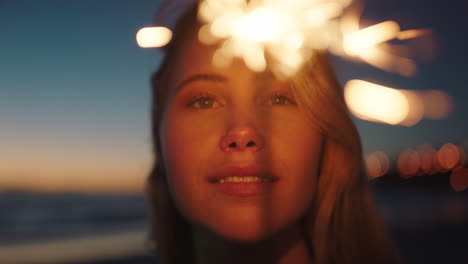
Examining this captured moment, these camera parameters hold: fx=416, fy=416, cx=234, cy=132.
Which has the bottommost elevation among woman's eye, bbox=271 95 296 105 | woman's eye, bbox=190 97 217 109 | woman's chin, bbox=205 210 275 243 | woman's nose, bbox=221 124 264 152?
woman's chin, bbox=205 210 275 243

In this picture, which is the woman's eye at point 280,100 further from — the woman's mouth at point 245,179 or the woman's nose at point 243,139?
the woman's mouth at point 245,179

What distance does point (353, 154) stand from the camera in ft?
5.95

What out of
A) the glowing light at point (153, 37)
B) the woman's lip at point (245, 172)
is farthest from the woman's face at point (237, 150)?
the glowing light at point (153, 37)

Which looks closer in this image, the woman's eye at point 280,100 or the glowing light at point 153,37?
the woman's eye at point 280,100

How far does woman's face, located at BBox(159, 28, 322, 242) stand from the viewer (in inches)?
59.1

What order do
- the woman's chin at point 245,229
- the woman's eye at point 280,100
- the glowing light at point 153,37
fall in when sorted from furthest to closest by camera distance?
the glowing light at point 153,37, the woman's eye at point 280,100, the woman's chin at point 245,229

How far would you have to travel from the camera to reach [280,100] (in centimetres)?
170

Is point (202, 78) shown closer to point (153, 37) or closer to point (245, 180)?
point (153, 37)

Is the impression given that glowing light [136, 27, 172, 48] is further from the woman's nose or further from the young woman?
the woman's nose

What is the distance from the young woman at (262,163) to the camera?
4.96 ft

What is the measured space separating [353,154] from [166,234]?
105cm

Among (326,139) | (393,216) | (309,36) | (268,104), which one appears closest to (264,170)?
(268,104)

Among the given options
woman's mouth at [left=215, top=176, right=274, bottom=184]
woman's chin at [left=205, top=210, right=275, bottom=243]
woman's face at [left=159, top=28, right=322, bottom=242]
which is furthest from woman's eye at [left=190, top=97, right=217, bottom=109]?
woman's chin at [left=205, top=210, right=275, bottom=243]

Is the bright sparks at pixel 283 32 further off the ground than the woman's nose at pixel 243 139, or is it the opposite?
the bright sparks at pixel 283 32
